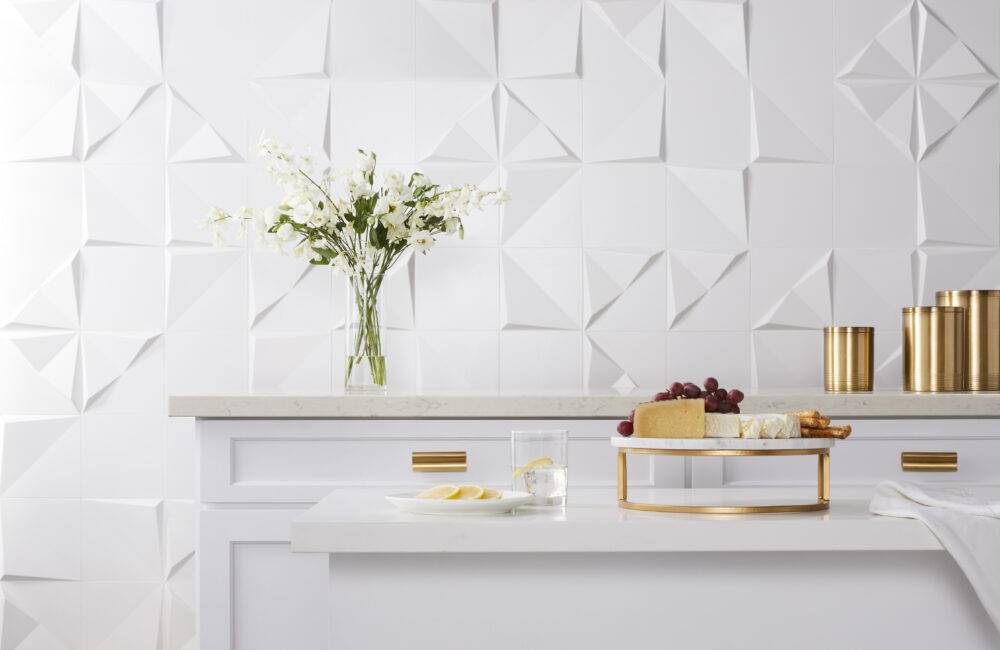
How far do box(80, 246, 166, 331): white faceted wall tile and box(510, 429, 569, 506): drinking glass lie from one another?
1.77 metres

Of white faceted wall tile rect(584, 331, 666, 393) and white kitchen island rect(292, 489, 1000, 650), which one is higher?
white faceted wall tile rect(584, 331, 666, 393)

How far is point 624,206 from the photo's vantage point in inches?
113

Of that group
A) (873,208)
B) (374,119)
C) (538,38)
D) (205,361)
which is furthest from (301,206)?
(873,208)

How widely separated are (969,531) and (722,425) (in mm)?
310

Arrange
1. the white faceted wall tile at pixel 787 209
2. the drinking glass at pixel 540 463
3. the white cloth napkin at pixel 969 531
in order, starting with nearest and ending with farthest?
the white cloth napkin at pixel 969 531, the drinking glass at pixel 540 463, the white faceted wall tile at pixel 787 209

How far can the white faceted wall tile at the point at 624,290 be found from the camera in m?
2.87

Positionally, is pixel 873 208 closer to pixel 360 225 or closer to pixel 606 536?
pixel 360 225

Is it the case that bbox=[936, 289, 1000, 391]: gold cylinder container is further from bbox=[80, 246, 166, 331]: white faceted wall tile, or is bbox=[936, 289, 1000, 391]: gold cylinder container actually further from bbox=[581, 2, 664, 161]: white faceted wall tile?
bbox=[80, 246, 166, 331]: white faceted wall tile

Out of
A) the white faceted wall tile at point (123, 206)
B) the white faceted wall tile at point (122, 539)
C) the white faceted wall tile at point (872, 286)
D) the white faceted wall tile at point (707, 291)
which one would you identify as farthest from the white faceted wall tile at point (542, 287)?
the white faceted wall tile at point (122, 539)

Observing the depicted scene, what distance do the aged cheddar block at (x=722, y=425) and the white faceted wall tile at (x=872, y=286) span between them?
1743 mm

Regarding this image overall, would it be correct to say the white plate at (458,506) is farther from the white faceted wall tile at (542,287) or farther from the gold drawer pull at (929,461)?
the white faceted wall tile at (542,287)

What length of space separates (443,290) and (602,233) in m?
0.49

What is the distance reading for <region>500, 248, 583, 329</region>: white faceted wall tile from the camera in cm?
286

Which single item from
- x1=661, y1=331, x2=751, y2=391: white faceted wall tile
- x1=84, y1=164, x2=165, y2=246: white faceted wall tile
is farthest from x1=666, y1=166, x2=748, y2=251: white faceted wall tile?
x1=84, y1=164, x2=165, y2=246: white faceted wall tile
